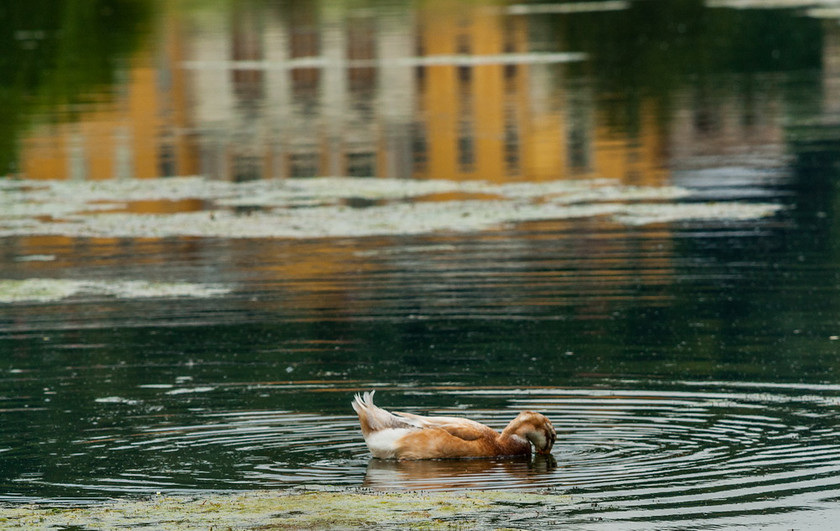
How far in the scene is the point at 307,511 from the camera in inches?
384

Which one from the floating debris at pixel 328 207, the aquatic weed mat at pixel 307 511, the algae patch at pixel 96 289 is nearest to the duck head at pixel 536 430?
the aquatic weed mat at pixel 307 511

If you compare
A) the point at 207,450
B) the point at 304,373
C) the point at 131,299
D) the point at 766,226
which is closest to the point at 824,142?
the point at 766,226

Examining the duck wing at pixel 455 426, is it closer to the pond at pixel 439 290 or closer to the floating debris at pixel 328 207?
the pond at pixel 439 290

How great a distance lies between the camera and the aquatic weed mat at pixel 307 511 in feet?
31.0

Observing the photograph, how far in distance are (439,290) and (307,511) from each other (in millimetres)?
9052

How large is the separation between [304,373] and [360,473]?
3.50 metres

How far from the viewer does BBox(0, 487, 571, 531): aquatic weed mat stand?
945 cm

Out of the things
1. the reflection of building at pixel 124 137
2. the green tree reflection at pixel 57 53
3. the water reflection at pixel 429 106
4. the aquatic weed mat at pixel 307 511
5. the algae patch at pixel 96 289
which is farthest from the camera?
the green tree reflection at pixel 57 53

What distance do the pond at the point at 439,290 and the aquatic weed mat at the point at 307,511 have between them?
0.96 feet

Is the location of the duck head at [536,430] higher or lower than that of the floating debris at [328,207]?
higher

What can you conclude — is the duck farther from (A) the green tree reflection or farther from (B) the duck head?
(A) the green tree reflection

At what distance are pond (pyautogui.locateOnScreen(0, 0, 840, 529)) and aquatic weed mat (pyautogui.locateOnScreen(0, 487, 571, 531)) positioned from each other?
0.96 ft

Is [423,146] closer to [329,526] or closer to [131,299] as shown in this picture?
[131,299]

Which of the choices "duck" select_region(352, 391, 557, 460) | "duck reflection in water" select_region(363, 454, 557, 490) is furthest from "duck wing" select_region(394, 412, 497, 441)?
"duck reflection in water" select_region(363, 454, 557, 490)
